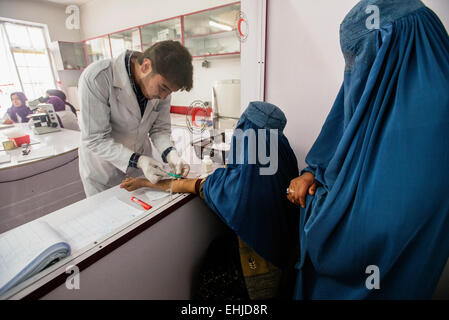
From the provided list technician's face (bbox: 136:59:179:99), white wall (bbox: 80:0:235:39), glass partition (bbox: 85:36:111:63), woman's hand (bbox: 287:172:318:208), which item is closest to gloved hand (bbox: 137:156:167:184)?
technician's face (bbox: 136:59:179:99)

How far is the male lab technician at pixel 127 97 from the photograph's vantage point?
94 centimetres

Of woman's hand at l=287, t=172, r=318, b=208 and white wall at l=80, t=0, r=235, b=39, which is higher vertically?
white wall at l=80, t=0, r=235, b=39

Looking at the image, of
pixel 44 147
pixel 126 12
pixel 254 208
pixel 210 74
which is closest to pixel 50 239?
pixel 254 208

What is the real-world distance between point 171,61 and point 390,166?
864 mm

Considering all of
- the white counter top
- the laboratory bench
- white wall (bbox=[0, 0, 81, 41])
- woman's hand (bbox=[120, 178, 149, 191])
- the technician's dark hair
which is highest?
white wall (bbox=[0, 0, 81, 41])

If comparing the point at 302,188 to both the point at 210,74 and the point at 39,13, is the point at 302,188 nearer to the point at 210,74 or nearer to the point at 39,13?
the point at 210,74

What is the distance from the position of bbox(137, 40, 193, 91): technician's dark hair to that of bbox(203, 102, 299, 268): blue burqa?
1.13 feet

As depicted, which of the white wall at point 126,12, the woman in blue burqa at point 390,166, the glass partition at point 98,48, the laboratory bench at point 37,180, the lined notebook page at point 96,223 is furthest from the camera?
the glass partition at point 98,48

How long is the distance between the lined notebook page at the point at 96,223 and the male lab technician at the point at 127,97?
0.64ft

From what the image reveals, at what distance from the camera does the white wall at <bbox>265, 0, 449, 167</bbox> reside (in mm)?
1188

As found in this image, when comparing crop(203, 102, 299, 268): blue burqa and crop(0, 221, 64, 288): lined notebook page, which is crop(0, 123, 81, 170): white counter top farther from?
crop(203, 102, 299, 268): blue burqa

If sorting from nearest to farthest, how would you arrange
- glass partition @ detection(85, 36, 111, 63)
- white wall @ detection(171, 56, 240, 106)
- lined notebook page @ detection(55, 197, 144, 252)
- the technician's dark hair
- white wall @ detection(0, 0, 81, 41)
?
lined notebook page @ detection(55, 197, 144, 252) < the technician's dark hair < white wall @ detection(0, 0, 81, 41) < white wall @ detection(171, 56, 240, 106) < glass partition @ detection(85, 36, 111, 63)

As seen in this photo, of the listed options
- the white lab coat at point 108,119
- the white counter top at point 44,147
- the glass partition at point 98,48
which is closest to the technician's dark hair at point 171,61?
the white lab coat at point 108,119

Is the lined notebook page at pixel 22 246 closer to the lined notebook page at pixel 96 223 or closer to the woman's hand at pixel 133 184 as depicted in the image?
the lined notebook page at pixel 96 223
